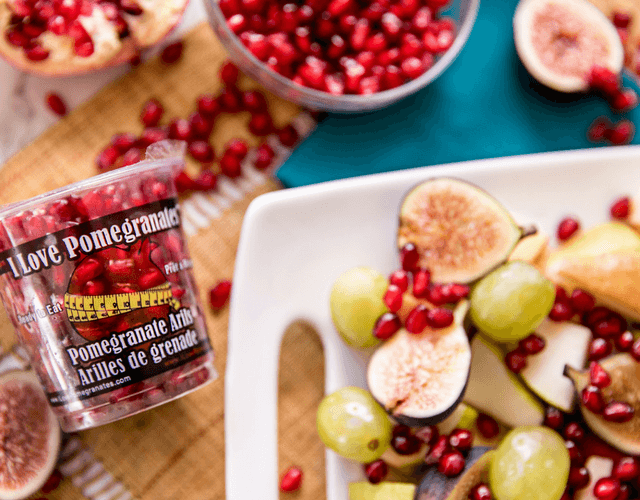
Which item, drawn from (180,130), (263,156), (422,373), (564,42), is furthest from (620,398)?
(180,130)

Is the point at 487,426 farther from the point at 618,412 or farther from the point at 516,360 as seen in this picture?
the point at 618,412

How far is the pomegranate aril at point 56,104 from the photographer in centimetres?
149

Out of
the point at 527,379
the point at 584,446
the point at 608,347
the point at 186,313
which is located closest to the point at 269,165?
the point at 186,313

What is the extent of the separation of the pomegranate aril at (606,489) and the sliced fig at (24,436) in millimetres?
1397

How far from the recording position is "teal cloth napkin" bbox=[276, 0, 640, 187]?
158cm

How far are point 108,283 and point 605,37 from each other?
159cm

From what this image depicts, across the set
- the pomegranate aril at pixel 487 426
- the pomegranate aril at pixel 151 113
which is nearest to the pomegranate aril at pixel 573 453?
the pomegranate aril at pixel 487 426

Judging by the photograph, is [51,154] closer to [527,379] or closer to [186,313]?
[186,313]

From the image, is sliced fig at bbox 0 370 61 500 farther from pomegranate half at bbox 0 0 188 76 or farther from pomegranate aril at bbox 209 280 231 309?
pomegranate half at bbox 0 0 188 76

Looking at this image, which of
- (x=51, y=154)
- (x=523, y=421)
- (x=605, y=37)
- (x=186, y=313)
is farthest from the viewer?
(x=605, y=37)

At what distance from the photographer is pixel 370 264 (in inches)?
58.0

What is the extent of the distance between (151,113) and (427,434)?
45.9 inches

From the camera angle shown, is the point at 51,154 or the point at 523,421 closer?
the point at 523,421

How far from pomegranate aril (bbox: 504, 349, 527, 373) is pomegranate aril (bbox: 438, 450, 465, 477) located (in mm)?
266
